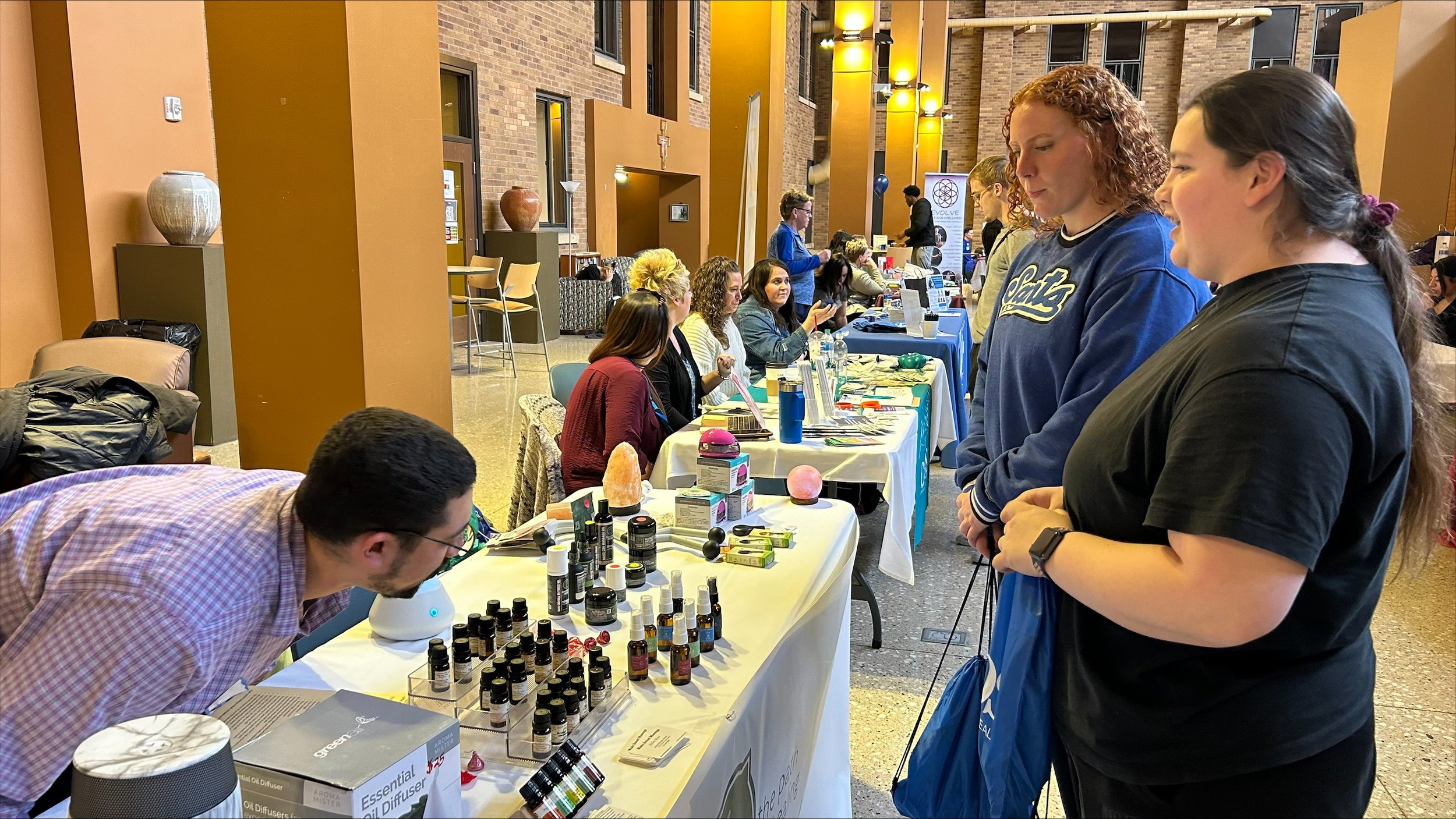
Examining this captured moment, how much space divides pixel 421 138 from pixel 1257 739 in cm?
268

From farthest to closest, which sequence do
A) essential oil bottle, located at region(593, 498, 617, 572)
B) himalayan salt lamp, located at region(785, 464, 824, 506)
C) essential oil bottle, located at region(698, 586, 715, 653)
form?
himalayan salt lamp, located at region(785, 464, 824, 506) → essential oil bottle, located at region(593, 498, 617, 572) → essential oil bottle, located at region(698, 586, 715, 653)

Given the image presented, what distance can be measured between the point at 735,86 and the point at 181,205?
4037 mm

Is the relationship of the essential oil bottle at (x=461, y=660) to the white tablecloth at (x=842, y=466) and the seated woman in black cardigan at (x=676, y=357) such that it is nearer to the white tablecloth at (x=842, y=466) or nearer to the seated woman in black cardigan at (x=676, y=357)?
the white tablecloth at (x=842, y=466)

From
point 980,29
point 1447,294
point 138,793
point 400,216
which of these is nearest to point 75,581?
point 138,793

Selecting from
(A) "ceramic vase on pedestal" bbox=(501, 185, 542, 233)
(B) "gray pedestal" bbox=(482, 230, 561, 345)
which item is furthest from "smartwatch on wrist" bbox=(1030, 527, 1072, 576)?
(A) "ceramic vase on pedestal" bbox=(501, 185, 542, 233)

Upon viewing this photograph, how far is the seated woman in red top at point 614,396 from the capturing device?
302 cm

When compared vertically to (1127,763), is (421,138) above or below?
above

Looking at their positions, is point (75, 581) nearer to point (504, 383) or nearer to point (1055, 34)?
point (504, 383)

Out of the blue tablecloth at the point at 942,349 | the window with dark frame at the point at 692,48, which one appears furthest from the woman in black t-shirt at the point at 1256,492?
the window with dark frame at the point at 692,48

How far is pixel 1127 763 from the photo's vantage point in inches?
45.7

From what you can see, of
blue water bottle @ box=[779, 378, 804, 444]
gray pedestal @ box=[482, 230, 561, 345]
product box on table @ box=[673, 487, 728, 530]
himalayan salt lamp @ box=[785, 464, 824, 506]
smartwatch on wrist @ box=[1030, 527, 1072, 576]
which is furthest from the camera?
gray pedestal @ box=[482, 230, 561, 345]

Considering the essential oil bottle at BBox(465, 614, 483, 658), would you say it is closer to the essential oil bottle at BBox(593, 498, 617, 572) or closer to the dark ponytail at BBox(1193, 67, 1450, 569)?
the essential oil bottle at BBox(593, 498, 617, 572)

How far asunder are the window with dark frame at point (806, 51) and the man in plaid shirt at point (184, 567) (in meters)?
20.0

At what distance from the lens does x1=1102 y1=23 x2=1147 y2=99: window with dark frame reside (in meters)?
18.6
